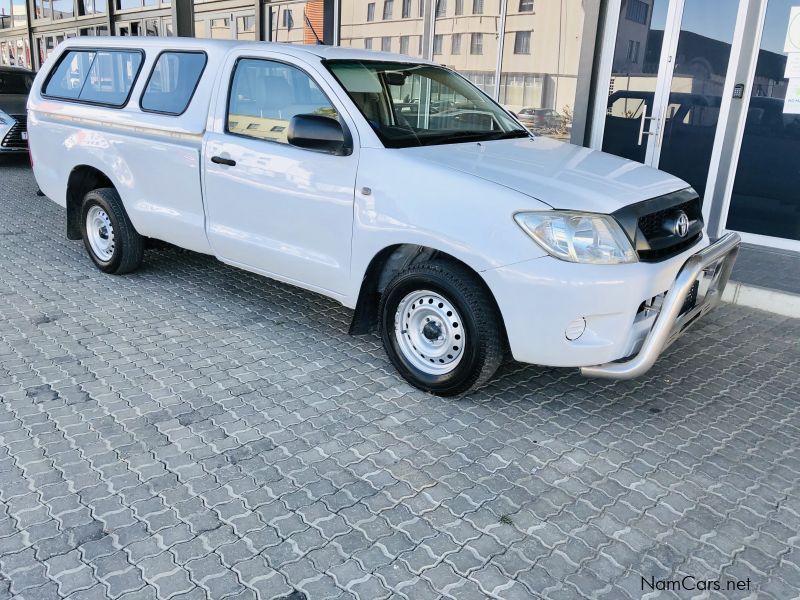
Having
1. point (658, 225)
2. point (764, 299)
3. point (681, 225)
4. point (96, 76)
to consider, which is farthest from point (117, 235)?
point (764, 299)

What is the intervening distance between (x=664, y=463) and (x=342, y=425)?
1.65 meters

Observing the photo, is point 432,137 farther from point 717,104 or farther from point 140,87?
point 717,104

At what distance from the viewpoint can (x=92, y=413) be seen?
360 centimetres

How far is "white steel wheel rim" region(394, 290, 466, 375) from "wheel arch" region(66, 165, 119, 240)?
3277 millimetres

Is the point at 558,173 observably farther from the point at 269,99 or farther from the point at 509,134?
the point at 269,99

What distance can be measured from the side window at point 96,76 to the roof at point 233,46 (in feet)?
0.29

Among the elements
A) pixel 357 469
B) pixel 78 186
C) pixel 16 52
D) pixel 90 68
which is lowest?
pixel 357 469

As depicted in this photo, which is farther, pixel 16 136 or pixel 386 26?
pixel 16 136

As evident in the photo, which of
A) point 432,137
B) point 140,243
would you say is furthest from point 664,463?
point 140,243

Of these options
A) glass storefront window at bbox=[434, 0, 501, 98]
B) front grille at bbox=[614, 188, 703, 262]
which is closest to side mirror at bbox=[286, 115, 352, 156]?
front grille at bbox=[614, 188, 703, 262]

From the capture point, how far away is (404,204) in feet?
12.3

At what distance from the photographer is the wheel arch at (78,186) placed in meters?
5.86

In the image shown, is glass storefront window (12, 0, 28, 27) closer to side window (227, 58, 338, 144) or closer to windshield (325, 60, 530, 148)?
side window (227, 58, 338, 144)

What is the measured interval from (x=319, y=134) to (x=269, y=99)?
2.62 feet
